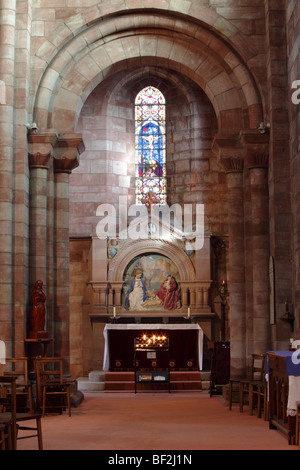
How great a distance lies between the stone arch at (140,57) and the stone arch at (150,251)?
467cm

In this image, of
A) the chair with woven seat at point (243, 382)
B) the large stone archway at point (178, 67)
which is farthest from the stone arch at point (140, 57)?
the chair with woven seat at point (243, 382)

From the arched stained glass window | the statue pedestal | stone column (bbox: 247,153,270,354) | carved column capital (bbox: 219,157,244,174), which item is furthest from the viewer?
the arched stained glass window

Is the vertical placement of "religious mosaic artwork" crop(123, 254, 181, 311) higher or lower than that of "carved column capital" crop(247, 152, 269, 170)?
lower

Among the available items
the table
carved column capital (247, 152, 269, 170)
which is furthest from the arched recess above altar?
the table

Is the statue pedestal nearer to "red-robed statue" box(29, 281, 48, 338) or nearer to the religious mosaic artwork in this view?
"red-robed statue" box(29, 281, 48, 338)

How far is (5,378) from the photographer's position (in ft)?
22.6

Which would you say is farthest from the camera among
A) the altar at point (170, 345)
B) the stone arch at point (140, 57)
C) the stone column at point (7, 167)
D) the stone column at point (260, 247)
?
the altar at point (170, 345)

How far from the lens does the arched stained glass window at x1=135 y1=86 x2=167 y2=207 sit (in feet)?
58.1

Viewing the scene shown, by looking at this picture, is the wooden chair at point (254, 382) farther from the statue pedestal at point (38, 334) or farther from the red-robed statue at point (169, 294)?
the red-robed statue at point (169, 294)

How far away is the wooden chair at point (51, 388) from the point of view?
1033 centimetres

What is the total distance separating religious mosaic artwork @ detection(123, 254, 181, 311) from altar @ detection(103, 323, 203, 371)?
105 centimetres

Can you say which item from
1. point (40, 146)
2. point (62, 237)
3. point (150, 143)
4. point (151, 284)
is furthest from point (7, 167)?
point (150, 143)

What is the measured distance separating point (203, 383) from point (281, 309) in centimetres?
433
